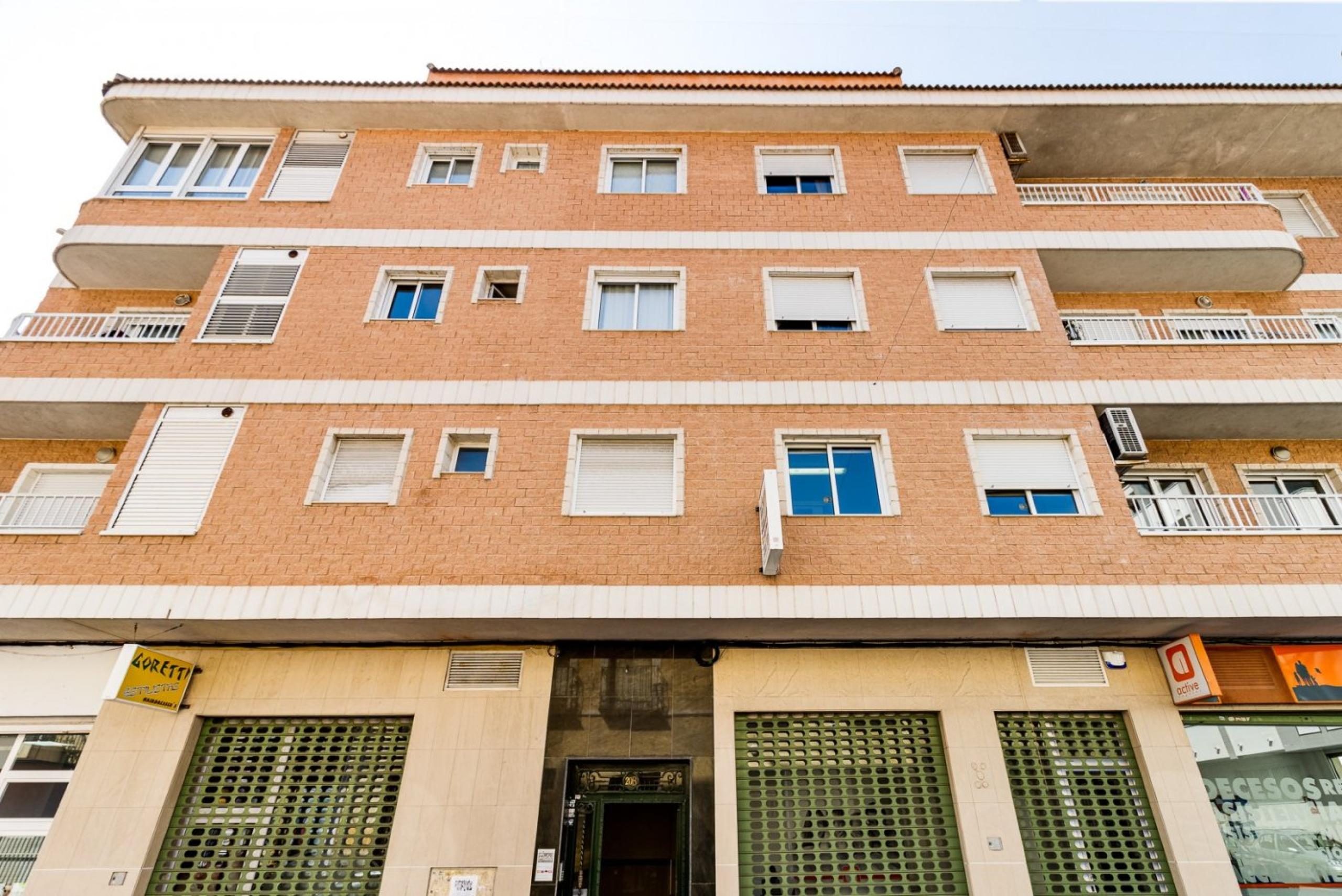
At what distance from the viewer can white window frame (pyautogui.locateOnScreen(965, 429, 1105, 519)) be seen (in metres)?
8.43

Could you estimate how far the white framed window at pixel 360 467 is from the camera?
8.59 meters

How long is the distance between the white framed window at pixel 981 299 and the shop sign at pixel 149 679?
36.9ft

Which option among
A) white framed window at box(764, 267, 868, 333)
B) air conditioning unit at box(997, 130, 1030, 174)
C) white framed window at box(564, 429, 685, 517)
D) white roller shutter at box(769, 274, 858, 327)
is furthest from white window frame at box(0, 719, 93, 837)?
air conditioning unit at box(997, 130, 1030, 174)

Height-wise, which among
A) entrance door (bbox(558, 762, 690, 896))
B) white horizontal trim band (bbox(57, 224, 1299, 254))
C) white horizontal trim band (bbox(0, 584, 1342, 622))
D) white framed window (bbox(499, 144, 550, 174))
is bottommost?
entrance door (bbox(558, 762, 690, 896))

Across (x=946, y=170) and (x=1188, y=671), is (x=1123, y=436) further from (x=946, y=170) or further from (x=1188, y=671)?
(x=946, y=170)

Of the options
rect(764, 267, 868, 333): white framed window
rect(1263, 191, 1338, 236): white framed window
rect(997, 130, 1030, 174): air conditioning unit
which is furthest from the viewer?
rect(1263, 191, 1338, 236): white framed window

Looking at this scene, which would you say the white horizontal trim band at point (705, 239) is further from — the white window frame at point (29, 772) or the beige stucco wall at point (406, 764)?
the white window frame at point (29, 772)

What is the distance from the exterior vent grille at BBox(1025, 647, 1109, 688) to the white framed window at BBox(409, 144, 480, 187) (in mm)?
11652

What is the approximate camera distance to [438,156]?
11.9m

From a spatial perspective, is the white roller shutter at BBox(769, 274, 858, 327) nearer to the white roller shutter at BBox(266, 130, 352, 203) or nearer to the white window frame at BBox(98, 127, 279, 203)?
the white roller shutter at BBox(266, 130, 352, 203)

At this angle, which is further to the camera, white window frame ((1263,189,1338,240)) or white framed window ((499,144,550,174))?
white window frame ((1263,189,1338,240))

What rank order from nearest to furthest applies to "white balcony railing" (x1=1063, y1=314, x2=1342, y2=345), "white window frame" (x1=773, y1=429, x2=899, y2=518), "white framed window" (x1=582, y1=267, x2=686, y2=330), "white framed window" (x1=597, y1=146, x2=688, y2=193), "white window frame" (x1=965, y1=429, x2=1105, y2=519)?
1. "white window frame" (x1=965, y1=429, x2=1105, y2=519)
2. "white window frame" (x1=773, y1=429, x2=899, y2=518)
3. "white framed window" (x1=582, y1=267, x2=686, y2=330)
4. "white balcony railing" (x1=1063, y1=314, x2=1342, y2=345)
5. "white framed window" (x1=597, y1=146, x2=688, y2=193)

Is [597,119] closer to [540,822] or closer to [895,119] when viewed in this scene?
[895,119]

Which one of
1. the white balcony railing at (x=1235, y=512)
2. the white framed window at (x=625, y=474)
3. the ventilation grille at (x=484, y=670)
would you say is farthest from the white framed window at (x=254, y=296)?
the white balcony railing at (x=1235, y=512)
